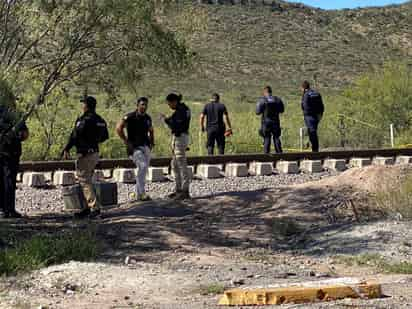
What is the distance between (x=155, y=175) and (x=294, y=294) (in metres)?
10.7

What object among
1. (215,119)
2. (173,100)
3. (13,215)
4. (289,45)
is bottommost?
(13,215)

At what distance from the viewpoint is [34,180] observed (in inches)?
717

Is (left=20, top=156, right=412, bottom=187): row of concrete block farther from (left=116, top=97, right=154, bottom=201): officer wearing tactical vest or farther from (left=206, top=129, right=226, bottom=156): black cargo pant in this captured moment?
(left=116, top=97, right=154, bottom=201): officer wearing tactical vest

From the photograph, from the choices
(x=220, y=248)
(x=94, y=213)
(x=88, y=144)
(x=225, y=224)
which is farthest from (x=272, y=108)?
(x=220, y=248)

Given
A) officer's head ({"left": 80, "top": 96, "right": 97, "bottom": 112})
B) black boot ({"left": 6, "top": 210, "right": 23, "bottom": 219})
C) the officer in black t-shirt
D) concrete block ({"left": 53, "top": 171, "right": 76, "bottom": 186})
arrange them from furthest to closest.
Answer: the officer in black t-shirt
concrete block ({"left": 53, "top": 171, "right": 76, "bottom": 186})
black boot ({"left": 6, "top": 210, "right": 23, "bottom": 219})
officer's head ({"left": 80, "top": 96, "right": 97, "bottom": 112})

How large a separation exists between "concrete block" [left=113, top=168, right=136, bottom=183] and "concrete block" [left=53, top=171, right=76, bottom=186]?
902 mm

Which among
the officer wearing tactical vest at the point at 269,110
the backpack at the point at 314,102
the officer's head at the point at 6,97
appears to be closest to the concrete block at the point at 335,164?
the backpack at the point at 314,102

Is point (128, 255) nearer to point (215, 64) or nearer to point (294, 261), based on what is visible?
point (294, 261)

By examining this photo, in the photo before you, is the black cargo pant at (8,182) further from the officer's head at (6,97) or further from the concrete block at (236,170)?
the concrete block at (236,170)

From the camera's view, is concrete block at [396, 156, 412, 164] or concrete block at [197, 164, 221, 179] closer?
concrete block at [197, 164, 221, 179]

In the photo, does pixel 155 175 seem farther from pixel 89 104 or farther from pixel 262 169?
pixel 89 104

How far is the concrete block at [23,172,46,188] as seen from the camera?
59.7ft

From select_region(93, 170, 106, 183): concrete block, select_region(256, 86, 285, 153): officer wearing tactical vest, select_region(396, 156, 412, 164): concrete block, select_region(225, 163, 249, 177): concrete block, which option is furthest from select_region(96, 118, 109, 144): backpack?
select_region(396, 156, 412, 164): concrete block

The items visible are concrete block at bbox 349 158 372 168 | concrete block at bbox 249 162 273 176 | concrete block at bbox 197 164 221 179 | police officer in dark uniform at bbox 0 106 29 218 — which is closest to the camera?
police officer in dark uniform at bbox 0 106 29 218
